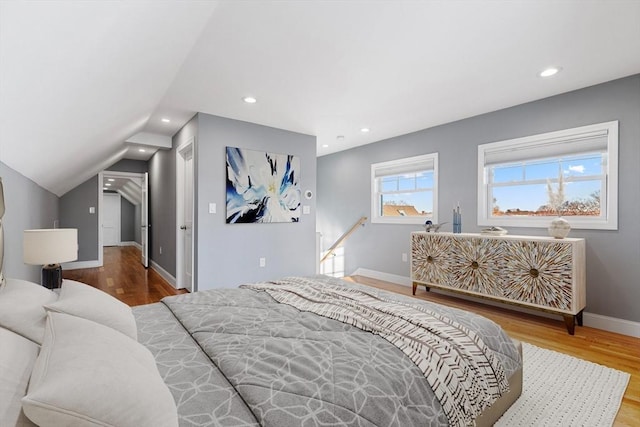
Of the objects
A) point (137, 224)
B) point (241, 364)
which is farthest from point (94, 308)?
point (137, 224)

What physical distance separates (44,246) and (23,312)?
1.46 meters

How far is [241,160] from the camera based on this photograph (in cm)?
404

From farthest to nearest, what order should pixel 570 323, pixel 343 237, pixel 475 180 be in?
pixel 343 237
pixel 475 180
pixel 570 323

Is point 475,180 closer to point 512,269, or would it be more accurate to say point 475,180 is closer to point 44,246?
point 512,269

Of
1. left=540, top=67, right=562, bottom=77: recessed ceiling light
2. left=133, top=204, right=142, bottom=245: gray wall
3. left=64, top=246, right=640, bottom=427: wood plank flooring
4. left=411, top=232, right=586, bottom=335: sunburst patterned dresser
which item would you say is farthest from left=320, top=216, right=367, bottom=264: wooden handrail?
left=133, top=204, right=142, bottom=245: gray wall

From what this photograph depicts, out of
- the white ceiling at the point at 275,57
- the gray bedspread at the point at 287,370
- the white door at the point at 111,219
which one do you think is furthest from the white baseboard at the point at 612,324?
the white door at the point at 111,219

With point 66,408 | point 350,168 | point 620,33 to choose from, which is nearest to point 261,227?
point 350,168

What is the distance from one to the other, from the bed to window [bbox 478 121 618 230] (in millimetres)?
2350

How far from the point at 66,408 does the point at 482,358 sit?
148cm

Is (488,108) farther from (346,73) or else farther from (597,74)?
(346,73)

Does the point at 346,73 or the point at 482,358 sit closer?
the point at 482,358

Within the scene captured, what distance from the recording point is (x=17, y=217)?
7.41 ft

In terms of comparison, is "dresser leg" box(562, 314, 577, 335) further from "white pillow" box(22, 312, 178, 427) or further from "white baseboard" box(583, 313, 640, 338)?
"white pillow" box(22, 312, 178, 427)

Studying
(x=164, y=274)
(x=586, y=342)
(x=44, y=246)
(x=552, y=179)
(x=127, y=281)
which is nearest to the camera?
(x=44, y=246)
